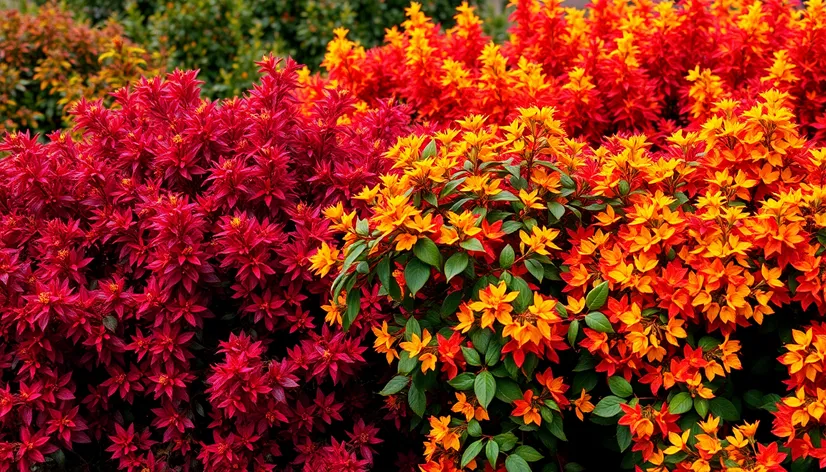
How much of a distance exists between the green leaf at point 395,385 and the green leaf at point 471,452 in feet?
0.87

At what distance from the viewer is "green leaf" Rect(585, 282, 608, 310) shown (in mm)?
2326

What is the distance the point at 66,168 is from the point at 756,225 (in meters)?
2.05

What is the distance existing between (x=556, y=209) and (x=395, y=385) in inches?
25.3

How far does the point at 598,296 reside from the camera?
2.33 meters

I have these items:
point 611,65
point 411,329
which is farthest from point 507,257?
point 611,65

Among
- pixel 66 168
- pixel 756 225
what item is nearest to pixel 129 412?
pixel 66 168

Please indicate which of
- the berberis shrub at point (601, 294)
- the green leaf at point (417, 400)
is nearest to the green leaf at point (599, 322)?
the berberis shrub at point (601, 294)

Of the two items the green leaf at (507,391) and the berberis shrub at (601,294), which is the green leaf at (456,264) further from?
the green leaf at (507,391)

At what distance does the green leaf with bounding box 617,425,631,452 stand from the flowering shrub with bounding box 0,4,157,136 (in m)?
3.90

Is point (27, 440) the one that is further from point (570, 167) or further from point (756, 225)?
point (756, 225)

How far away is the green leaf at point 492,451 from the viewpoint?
227cm

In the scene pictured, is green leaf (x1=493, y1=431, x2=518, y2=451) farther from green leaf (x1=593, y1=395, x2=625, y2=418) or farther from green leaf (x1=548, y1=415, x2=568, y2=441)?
green leaf (x1=593, y1=395, x2=625, y2=418)

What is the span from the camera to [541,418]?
2410mm

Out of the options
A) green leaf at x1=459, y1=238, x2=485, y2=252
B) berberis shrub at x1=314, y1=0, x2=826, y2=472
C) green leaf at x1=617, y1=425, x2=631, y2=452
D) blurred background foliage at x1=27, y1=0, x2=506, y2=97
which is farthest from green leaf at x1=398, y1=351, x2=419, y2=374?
blurred background foliage at x1=27, y1=0, x2=506, y2=97
